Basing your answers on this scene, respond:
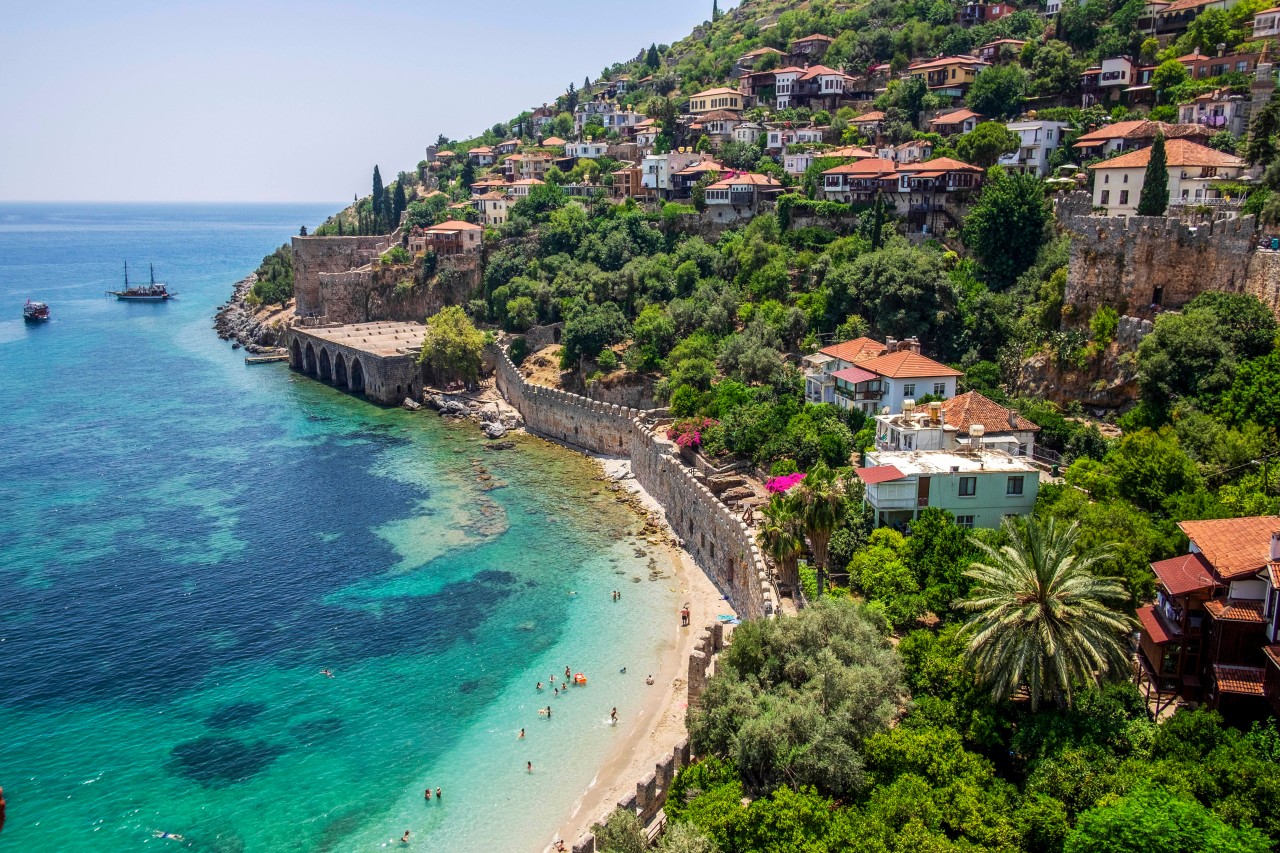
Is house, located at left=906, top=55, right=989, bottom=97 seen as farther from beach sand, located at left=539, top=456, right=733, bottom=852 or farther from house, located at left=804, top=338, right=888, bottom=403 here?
beach sand, located at left=539, top=456, right=733, bottom=852

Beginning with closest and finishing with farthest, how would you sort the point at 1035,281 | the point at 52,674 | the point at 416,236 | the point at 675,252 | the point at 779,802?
A: the point at 779,802 < the point at 52,674 < the point at 1035,281 < the point at 675,252 < the point at 416,236

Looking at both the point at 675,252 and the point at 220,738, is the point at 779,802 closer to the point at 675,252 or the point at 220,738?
the point at 220,738

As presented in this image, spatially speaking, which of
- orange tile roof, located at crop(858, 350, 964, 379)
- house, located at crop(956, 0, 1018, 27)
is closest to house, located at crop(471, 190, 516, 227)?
house, located at crop(956, 0, 1018, 27)

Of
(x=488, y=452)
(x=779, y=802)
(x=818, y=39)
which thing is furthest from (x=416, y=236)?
(x=779, y=802)

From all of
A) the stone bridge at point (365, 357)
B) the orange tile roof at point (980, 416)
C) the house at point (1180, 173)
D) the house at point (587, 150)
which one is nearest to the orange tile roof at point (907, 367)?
the orange tile roof at point (980, 416)

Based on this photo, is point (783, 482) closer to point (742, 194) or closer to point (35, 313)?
point (742, 194)

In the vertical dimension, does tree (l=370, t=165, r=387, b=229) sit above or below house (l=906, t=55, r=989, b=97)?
below

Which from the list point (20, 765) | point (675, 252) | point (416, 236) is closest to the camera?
point (20, 765)
